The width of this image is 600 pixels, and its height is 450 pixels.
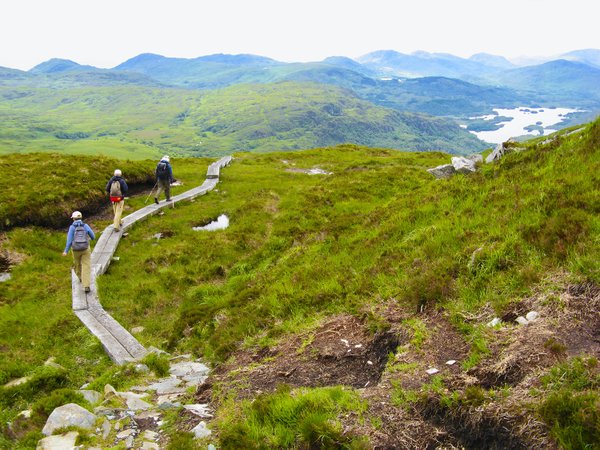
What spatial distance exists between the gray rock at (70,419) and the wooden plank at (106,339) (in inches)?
153

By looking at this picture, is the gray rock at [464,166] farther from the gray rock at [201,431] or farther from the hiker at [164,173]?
the hiker at [164,173]

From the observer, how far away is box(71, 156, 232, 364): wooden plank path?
1252 cm

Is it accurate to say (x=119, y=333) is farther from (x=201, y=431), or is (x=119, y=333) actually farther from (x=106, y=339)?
(x=201, y=431)

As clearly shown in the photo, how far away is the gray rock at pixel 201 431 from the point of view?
23.3 feet

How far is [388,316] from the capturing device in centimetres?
959

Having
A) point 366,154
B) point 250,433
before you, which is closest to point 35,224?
point 250,433

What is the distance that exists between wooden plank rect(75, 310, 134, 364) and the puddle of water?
34.7 ft

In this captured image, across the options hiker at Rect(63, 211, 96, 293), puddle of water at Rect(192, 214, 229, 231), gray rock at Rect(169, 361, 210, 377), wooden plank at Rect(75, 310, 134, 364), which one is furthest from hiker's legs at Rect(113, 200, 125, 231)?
gray rock at Rect(169, 361, 210, 377)

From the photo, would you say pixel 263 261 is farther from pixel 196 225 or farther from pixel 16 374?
pixel 16 374

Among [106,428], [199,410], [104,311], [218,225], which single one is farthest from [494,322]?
[218,225]

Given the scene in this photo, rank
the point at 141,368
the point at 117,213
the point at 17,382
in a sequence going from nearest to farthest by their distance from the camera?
1. the point at 141,368
2. the point at 17,382
3. the point at 117,213

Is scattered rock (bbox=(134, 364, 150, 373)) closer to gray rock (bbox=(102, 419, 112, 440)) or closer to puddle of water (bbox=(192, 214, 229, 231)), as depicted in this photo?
gray rock (bbox=(102, 419, 112, 440))

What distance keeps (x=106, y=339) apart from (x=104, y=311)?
2394 mm

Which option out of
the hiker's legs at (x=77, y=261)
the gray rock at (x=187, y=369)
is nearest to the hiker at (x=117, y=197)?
the hiker's legs at (x=77, y=261)
